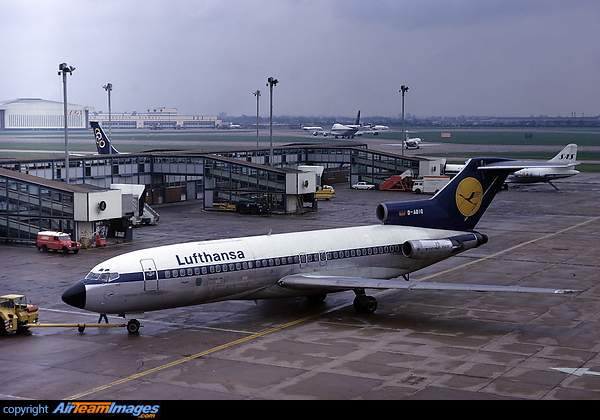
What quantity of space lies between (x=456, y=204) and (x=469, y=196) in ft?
3.07

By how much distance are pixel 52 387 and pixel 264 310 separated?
13.1 meters

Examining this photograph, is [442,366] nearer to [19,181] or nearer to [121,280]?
[121,280]

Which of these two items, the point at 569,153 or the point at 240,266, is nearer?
the point at 240,266

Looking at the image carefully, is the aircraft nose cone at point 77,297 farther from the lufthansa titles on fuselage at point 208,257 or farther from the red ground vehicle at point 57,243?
the red ground vehicle at point 57,243

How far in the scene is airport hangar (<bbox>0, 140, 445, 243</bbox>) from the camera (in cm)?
5662

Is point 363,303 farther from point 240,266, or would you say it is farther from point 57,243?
point 57,243

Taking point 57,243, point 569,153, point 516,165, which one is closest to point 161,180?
Answer: point 57,243

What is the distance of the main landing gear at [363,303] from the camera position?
113 feet

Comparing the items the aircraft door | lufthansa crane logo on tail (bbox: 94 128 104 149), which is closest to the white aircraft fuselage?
the aircraft door

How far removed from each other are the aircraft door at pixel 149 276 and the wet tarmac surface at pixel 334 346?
2121mm

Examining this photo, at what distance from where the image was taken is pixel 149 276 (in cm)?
3011

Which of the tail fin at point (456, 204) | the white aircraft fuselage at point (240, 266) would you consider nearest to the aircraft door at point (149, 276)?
the white aircraft fuselage at point (240, 266)

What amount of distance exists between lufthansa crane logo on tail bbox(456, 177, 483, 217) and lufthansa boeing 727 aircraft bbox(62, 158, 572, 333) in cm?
5

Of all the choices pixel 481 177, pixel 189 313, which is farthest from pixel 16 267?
pixel 481 177
